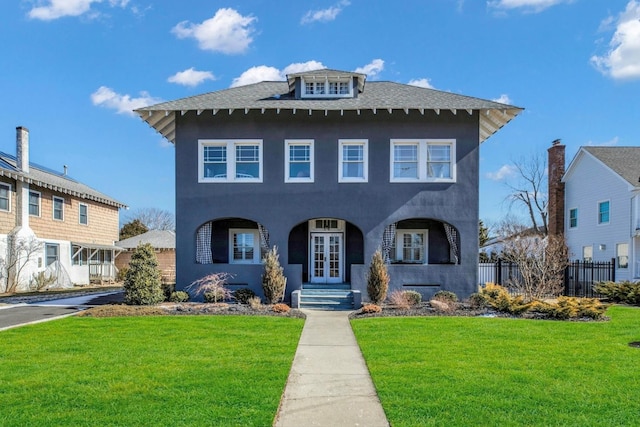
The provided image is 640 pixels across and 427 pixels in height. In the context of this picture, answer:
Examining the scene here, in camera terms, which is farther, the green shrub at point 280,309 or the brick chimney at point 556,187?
the brick chimney at point 556,187

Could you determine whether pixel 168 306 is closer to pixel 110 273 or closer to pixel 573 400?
pixel 573 400

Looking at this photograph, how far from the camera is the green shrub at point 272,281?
15.3 m

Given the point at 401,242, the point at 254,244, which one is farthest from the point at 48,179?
the point at 401,242

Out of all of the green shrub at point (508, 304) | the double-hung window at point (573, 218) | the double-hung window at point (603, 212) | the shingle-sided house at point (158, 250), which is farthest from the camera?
the shingle-sided house at point (158, 250)

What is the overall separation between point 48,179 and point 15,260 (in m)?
5.39

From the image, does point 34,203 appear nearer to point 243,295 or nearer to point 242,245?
point 242,245

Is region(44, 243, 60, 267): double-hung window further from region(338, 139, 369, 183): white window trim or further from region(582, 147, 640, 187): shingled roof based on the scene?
region(582, 147, 640, 187): shingled roof

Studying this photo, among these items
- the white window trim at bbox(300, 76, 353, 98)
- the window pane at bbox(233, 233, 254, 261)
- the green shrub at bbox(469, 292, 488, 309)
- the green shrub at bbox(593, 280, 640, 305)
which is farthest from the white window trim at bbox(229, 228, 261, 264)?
the green shrub at bbox(593, 280, 640, 305)

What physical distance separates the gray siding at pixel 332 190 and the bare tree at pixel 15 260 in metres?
11.3

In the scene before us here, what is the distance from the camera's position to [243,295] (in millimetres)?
15781

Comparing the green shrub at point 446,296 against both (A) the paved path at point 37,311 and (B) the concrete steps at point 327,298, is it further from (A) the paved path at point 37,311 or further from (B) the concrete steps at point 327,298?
(A) the paved path at point 37,311

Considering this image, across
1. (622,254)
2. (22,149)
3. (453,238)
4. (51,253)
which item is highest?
(22,149)

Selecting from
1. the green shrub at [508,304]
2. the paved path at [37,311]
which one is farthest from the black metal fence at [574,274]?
the paved path at [37,311]

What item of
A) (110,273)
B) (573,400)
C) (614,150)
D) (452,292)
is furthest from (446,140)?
(110,273)
